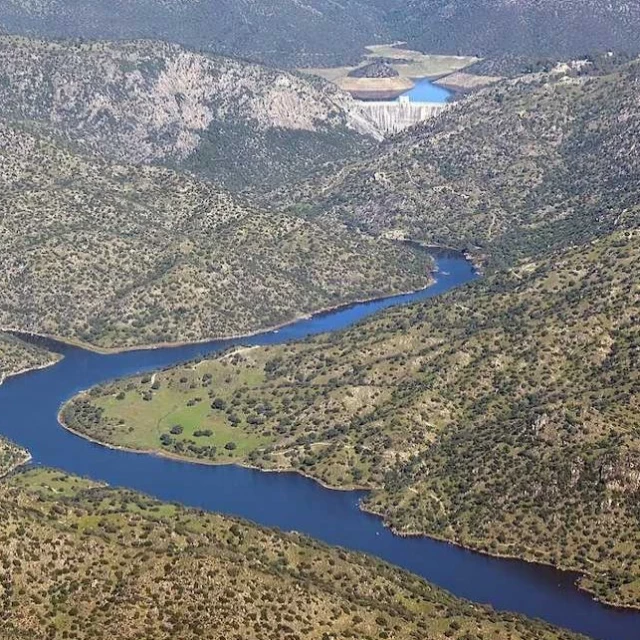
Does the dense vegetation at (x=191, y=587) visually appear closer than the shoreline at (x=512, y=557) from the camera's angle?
Yes

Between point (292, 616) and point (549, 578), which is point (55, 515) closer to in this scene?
point (292, 616)

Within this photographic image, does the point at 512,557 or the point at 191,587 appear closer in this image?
the point at 191,587

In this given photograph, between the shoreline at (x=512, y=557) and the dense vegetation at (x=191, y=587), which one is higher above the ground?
the dense vegetation at (x=191, y=587)

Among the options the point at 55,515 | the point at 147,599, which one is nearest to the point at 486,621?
the point at 147,599

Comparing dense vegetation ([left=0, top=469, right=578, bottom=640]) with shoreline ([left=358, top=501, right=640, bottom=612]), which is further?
shoreline ([left=358, top=501, right=640, bottom=612])

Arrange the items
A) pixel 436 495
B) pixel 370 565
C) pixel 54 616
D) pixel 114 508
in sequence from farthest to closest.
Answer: pixel 436 495, pixel 114 508, pixel 370 565, pixel 54 616

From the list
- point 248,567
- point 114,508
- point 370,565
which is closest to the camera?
point 248,567

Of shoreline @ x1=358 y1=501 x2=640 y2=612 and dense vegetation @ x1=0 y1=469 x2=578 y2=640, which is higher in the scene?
dense vegetation @ x1=0 y1=469 x2=578 y2=640

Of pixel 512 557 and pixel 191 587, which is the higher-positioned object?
pixel 191 587
